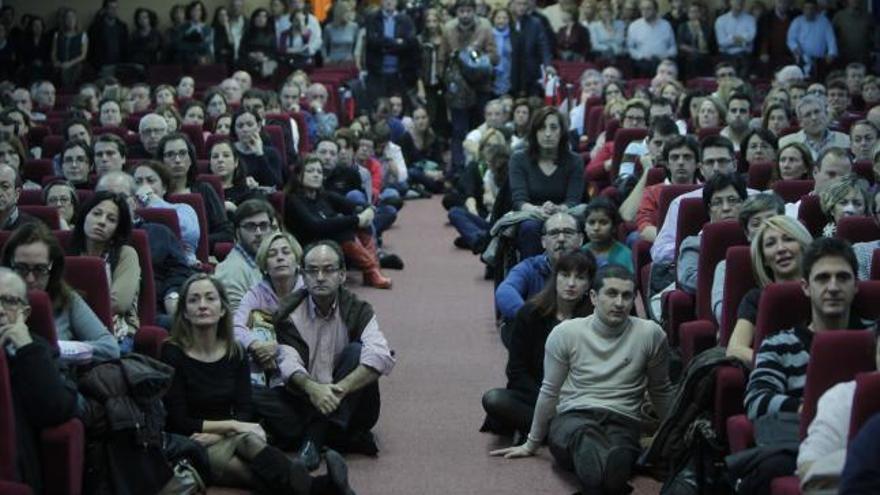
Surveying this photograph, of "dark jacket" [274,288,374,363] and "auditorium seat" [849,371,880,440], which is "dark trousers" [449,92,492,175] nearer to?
"dark jacket" [274,288,374,363]

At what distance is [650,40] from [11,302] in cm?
1111

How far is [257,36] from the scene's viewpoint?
16.4 metres

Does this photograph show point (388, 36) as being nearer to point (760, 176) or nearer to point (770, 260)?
point (760, 176)

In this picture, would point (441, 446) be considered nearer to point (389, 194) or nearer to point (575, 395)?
point (575, 395)

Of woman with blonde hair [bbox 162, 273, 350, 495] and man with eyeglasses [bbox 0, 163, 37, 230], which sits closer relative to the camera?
woman with blonde hair [bbox 162, 273, 350, 495]

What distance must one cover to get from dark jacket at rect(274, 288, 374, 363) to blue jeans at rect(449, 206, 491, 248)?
3970 millimetres

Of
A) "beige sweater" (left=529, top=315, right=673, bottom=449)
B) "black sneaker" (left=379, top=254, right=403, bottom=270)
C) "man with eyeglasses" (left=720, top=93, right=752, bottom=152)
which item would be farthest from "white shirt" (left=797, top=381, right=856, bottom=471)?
"black sneaker" (left=379, top=254, right=403, bottom=270)

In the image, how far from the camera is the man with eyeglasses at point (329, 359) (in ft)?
22.3

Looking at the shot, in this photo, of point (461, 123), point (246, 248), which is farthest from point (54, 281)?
point (461, 123)

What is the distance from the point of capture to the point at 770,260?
6180mm

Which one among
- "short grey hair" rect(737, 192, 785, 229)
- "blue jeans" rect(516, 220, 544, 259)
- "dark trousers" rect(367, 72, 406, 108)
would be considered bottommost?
"blue jeans" rect(516, 220, 544, 259)

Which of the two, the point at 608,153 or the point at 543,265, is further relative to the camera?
the point at 608,153

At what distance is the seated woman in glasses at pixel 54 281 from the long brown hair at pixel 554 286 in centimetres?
155

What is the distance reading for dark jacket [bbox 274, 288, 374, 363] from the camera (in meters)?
6.91
